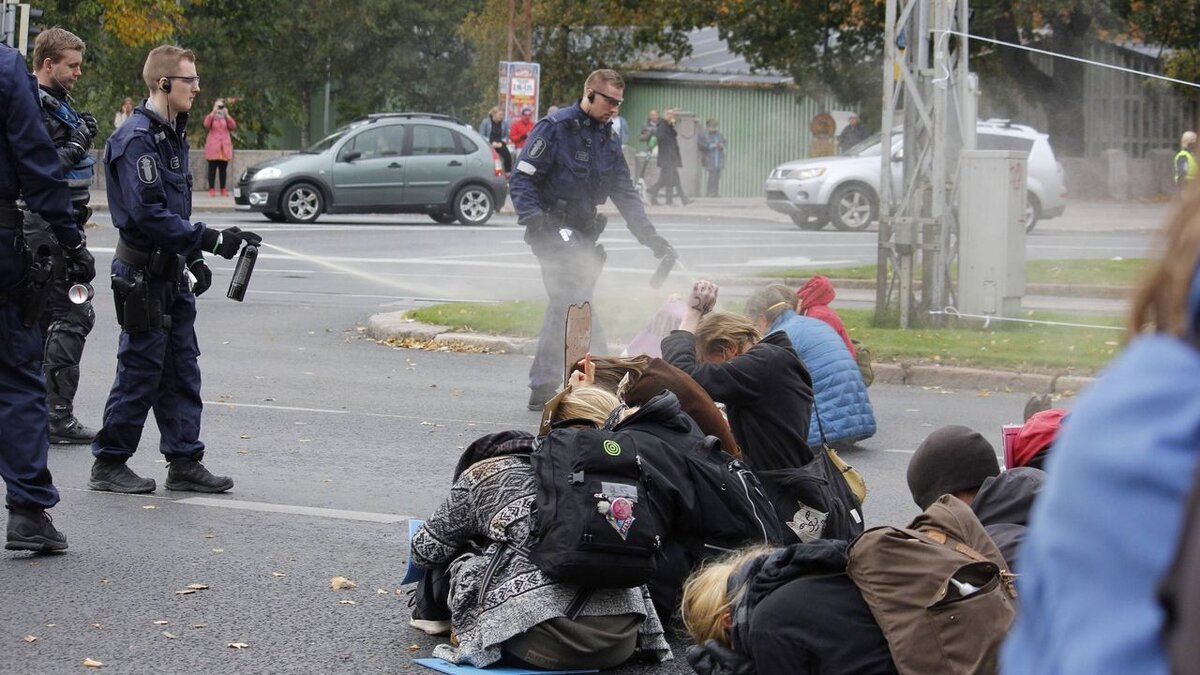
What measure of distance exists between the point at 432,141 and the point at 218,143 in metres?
7.32

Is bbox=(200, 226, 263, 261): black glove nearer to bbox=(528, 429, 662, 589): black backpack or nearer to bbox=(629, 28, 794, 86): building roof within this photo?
bbox=(528, 429, 662, 589): black backpack

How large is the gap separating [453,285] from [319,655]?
1245 cm

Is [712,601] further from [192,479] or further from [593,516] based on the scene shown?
[192,479]

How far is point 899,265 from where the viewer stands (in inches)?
499

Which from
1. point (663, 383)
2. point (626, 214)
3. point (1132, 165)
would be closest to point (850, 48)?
point (1132, 165)

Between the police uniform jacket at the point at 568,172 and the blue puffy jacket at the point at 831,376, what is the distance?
5.61 feet

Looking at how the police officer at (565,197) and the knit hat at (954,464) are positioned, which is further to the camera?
the police officer at (565,197)

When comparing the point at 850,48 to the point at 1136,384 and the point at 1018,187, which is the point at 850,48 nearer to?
the point at 1018,187

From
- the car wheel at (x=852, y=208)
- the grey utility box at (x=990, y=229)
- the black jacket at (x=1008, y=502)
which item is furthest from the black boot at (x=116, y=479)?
the car wheel at (x=852, y=208)

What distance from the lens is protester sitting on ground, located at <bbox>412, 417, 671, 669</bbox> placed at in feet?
14.6

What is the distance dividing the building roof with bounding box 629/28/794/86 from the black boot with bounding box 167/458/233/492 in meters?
29.3

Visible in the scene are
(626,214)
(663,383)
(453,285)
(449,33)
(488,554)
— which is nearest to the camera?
(488,554)

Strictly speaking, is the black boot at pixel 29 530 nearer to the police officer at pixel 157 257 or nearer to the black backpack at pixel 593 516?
the police officer at pixel 157 257

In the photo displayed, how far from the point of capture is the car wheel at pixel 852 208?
25297mm
